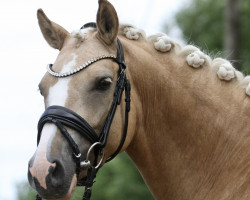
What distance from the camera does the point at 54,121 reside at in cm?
511

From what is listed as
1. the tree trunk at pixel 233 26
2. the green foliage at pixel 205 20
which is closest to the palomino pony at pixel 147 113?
the tree trunk at pixel 233 26

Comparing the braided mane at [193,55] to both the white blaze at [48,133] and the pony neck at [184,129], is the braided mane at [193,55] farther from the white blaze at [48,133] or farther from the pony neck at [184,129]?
the white blaze at [48,133]

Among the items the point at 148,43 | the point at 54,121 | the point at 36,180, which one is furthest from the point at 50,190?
the point at 148,43

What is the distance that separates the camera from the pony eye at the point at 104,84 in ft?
17.7

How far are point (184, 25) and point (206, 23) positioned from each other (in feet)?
5.72

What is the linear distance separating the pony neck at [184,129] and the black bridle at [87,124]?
23 centimetres

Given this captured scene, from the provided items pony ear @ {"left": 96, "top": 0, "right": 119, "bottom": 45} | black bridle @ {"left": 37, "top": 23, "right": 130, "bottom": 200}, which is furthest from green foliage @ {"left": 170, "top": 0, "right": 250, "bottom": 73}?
black bridle @ {"left": 37, "top": 23, "right": 130, "bottom": 200}

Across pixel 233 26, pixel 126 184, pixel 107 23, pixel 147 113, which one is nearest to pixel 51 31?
pixel 107 23

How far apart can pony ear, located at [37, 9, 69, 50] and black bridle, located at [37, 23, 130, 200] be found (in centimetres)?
73

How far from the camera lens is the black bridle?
5.11 m

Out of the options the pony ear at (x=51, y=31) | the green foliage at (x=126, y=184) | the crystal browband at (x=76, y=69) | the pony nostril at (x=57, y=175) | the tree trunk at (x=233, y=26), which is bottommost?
the green foliage at (x=126, y=184)

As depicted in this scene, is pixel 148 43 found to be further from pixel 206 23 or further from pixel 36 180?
pixel 206 23

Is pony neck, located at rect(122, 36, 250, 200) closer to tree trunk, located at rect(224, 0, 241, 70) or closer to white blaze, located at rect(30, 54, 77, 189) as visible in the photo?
white blaze, located at rect(30, 54, 77, 189)

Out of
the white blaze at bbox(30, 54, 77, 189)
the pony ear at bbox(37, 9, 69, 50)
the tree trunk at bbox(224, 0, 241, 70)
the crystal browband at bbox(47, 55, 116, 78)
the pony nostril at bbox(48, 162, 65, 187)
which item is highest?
the pony ear at bbox(37, 9, 69, 50)
